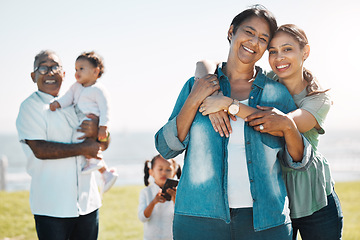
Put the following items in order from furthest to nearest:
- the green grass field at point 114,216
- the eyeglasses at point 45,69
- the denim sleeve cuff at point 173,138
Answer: the green grass field at point 114,216 → the eyeglasses at point 45,69 → the denim sleeve cuff at point 173,138

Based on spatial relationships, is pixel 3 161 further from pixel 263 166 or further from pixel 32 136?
pixel 263 166

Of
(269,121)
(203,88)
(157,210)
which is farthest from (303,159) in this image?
(157,210)

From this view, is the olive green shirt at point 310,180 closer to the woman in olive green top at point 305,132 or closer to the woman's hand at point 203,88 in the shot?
the woman in olive green top at point 305,132

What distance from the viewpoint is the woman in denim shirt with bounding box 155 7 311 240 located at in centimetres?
220

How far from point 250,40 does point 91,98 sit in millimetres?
1729

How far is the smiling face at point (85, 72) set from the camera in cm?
368

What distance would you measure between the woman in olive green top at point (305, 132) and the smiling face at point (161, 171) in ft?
5.36

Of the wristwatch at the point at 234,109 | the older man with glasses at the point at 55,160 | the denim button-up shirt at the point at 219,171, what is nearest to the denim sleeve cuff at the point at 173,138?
the denim button-up shirt at the point at 219,171

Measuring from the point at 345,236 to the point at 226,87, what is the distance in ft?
16.2

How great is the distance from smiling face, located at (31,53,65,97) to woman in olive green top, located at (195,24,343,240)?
1280 millimetres

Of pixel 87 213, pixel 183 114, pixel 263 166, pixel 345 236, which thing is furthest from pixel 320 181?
pixel 345 236

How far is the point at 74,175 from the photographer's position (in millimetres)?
3176

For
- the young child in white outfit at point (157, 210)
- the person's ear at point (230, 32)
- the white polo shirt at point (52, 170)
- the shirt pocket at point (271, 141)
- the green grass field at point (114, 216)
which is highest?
the person's ear at point (230, 32)

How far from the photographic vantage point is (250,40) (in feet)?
7.88
